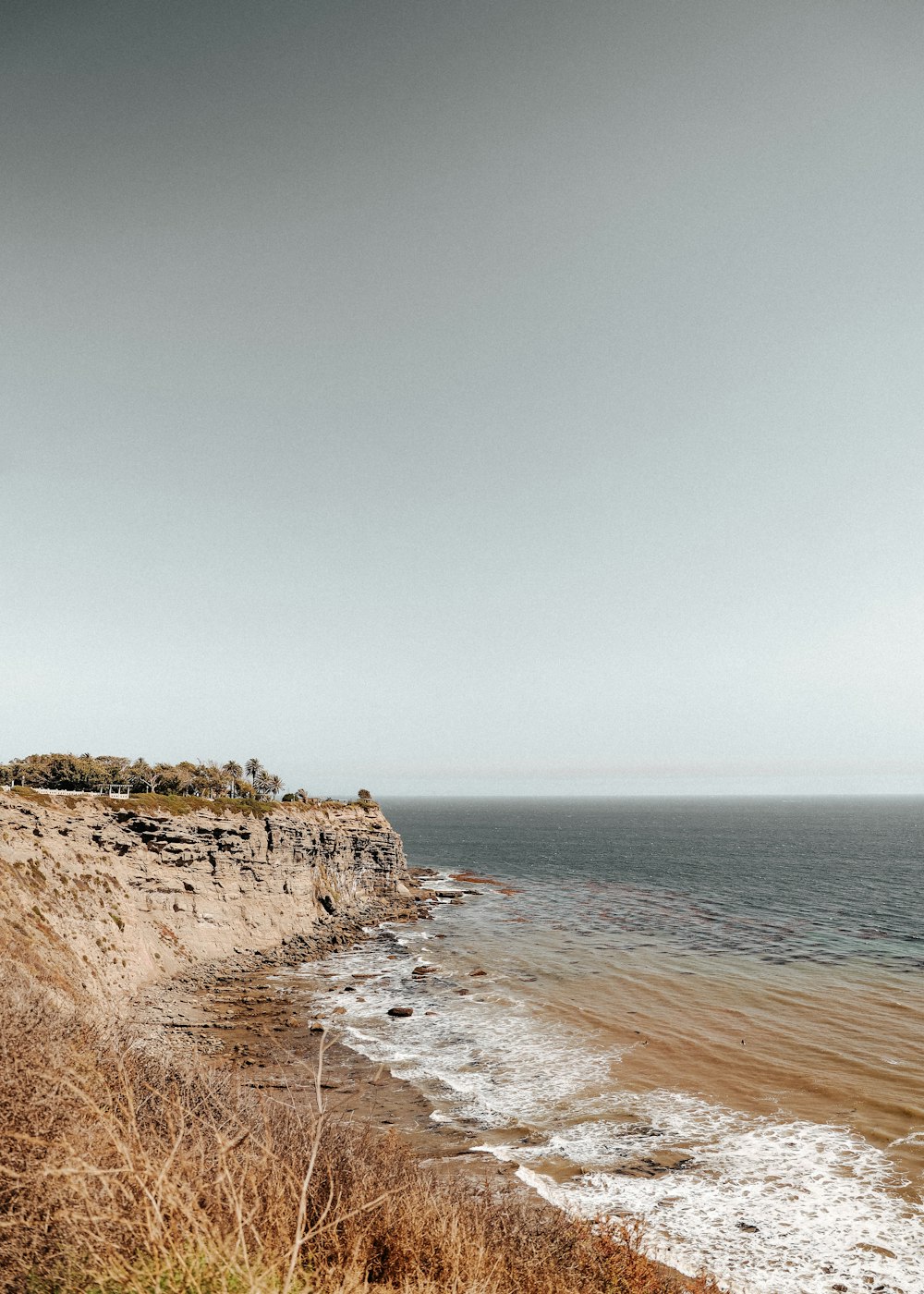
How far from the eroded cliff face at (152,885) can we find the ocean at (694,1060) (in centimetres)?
683

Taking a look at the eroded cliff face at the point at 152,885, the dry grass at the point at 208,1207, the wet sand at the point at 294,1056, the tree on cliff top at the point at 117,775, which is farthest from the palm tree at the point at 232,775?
the dry grass at the point at 208,1207

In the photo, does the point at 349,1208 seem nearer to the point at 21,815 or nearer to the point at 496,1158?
the point at 496,1158

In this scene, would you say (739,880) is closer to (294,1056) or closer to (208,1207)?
(294,1056)

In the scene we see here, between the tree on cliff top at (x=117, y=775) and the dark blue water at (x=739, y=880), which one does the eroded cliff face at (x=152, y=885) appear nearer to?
the tree on cliff top at (x=117, y=775)

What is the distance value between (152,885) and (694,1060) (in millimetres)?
32312

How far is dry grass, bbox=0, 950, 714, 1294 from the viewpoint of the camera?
6461 mm

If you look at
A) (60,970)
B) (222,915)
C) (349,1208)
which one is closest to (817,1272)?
(349,1208)

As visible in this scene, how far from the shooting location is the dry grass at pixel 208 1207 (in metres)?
6.46

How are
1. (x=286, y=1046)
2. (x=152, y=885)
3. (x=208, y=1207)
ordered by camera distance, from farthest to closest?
1. (x=152, y=885)
2. (x=286, y=1046)
3. (x=208, y=1207)

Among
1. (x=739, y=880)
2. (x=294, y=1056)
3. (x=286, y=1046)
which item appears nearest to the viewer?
(x=294, y=1056)

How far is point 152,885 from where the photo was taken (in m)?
40.4

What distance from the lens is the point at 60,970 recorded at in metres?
28.5

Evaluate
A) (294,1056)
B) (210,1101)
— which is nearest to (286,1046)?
(294,1056)

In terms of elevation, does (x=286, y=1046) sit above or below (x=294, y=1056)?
below
